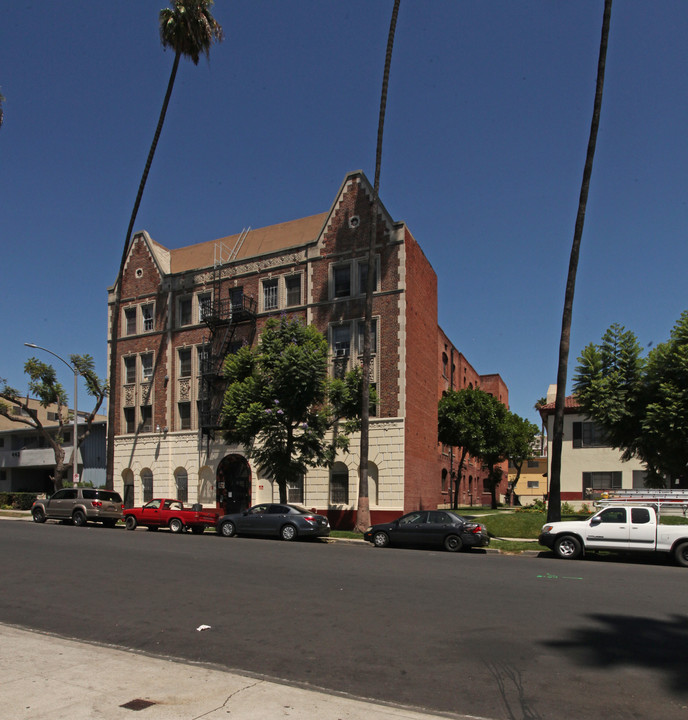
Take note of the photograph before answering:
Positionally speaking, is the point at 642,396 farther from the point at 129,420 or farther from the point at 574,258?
the point at 129,420

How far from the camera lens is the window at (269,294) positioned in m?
36.2

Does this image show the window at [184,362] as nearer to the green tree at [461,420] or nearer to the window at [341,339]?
the window at [341,339]

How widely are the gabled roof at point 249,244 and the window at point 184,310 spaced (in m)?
2.62

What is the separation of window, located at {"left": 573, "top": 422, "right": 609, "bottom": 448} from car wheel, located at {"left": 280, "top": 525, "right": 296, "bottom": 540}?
24.2 metres

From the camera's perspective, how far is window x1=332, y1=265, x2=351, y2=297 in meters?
33.8

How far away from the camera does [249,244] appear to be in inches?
1598

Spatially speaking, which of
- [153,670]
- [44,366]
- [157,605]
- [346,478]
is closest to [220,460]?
[346,478]

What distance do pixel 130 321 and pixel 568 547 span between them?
3083 cm

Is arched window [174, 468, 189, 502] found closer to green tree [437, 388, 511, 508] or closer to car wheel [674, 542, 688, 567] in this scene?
green tree [437, 388, 511, 508]

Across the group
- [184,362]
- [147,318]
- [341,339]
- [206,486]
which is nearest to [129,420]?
[184,362]

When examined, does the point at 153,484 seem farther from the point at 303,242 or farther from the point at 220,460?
the point at 303,242

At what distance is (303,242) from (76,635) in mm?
30062

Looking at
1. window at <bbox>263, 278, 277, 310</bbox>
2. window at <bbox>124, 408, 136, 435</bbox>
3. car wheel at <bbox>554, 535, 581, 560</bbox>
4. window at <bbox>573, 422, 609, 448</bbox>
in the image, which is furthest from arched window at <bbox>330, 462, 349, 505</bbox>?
window at <bbox>573, 422, 609, 448</bbox>

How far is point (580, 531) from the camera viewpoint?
64.5 feet
